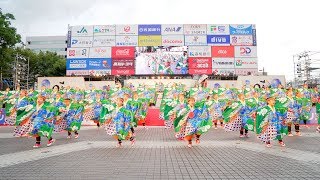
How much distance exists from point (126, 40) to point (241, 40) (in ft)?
44.6

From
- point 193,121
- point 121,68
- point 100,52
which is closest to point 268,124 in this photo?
point 193,121

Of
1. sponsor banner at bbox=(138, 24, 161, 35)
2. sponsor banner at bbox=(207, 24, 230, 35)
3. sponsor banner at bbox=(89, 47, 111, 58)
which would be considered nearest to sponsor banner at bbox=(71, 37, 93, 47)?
sponsor banner at bbox=(89, 47, 111, 58)

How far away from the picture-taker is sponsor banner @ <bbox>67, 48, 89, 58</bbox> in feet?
117

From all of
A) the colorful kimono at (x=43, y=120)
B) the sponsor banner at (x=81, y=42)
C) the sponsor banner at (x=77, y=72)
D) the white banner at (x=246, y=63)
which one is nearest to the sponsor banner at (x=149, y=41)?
the sponsor banner at (x=81, y=42)

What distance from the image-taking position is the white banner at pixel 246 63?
35328 millimetres

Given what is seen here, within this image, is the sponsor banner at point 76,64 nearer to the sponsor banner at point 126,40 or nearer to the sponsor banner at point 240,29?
the sponsor banner at point 126,40

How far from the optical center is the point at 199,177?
18.8 feet

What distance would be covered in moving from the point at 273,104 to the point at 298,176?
13.7 feet

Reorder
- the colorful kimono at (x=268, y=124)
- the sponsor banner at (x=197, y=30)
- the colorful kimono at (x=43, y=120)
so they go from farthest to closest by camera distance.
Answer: the sponsor banner at (x=197, y=30) → the colorful kimono at (x=43, y=120) → the colorful kimono at (x=268, y=124)

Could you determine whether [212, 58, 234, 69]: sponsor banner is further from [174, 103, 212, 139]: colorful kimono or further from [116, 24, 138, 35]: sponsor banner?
[174, 103, 212, 139]: colorful kimono

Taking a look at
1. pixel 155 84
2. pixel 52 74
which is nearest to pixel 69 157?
pixel 155 84

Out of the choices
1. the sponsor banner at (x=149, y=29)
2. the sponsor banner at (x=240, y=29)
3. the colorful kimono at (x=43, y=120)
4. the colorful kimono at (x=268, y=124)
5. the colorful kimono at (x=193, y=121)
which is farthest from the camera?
the sponsor banner at (x=149, y=29)

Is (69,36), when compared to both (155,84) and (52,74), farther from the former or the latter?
(52,74)

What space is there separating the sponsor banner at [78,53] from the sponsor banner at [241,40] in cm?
1723
